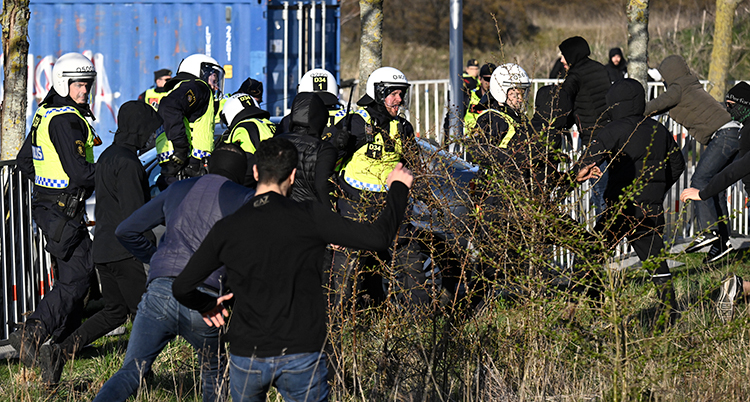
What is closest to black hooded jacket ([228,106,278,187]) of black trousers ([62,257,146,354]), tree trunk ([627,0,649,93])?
black trousers ([62,257,146,354])

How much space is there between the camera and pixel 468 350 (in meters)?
4.68

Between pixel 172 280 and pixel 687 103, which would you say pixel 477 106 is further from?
pixel 172 280

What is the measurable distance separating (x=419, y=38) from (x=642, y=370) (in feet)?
74.4

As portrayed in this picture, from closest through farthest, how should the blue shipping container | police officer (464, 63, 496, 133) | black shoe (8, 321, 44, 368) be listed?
black shoe (8, 321, 44, 368), police officer (464, 63, 496, 133), the blue shipping container

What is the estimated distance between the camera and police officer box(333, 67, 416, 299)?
5.87m

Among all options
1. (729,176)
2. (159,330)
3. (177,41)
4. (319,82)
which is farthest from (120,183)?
(177,41)

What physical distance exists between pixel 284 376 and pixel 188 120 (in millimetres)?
4325

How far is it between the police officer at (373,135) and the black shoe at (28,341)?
75.5 inches

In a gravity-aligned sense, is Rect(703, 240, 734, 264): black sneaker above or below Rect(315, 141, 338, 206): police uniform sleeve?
below

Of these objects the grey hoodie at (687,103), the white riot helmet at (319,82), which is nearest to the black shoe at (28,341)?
the white riot helmet at (319,82)

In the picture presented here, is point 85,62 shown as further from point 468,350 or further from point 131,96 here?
point 131,96

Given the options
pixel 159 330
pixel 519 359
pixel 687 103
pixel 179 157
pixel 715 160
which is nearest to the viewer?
pixel 159 330

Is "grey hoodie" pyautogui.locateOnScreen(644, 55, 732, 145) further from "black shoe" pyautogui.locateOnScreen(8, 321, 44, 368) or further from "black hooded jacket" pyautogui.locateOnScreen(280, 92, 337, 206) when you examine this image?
"black shoe" pyautogui.locateOnScreen(8, 321, 44, 368)

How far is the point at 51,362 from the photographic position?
530cm
